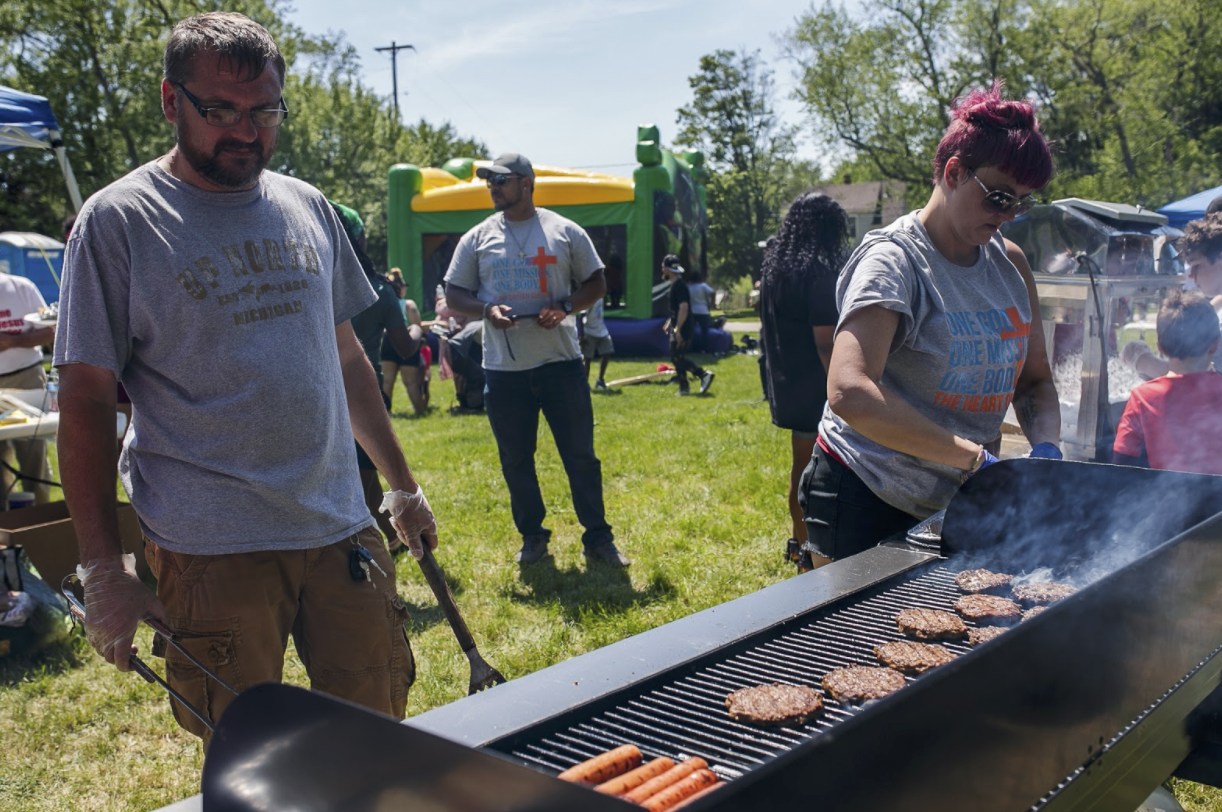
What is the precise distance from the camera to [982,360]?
97.9 inches

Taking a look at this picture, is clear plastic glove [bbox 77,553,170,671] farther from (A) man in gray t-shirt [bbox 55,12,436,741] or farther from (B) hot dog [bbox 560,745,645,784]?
(B) hot dog [bbox 560,745,645,784]

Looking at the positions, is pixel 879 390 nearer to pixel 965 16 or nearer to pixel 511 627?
pixel 511 627

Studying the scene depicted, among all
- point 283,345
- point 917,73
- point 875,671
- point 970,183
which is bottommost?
point 875,671

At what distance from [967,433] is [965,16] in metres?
32.6

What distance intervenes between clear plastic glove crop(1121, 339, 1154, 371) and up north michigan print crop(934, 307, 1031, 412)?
3614 mm

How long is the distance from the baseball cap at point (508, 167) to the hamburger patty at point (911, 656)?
357 centimetres

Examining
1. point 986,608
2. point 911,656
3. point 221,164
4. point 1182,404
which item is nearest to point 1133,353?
point 1182,404

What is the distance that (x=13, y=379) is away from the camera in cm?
571

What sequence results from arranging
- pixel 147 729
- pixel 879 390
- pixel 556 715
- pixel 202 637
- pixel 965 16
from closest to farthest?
pixel 556 715 → pixel 202 637 → pixel 879 390 → pixel 147 729 → pixel 965 16

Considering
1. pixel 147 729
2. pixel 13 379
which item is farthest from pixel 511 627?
pixel 13 379

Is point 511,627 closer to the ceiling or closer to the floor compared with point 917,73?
closer to the floor

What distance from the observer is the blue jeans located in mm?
5016

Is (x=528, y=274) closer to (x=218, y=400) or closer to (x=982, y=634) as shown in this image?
(x=218, y=400)

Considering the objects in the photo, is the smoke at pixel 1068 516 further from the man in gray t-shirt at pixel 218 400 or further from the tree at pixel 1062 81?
the tree at pixel 1062 81
